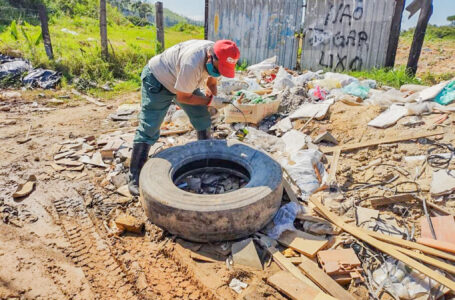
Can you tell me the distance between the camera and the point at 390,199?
312cm

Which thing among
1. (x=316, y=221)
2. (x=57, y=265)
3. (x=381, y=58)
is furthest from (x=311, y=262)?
(x=381, y=58)

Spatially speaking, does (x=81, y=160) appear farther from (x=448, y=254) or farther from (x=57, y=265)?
(x=448, y=254)

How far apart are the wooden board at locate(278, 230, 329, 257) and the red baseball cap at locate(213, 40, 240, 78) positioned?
5.15 ft

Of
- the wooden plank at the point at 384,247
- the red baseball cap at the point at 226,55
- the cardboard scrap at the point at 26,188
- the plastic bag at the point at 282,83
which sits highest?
the red baseball cap at the point at 226,55

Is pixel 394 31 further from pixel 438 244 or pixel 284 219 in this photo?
pixel 284 219

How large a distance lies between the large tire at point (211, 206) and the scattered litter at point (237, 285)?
39 cm

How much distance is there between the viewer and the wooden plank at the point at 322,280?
220 cm

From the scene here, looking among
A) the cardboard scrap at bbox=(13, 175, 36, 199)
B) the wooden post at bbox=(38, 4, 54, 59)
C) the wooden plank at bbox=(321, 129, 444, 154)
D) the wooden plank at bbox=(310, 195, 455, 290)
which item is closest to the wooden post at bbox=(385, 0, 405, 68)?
the wooden plank at bbox=(321, 129, 444, 154)

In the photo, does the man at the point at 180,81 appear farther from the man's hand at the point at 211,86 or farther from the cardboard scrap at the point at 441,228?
the cardboard scrap at the point at 441,228

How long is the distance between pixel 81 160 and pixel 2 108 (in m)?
3.35

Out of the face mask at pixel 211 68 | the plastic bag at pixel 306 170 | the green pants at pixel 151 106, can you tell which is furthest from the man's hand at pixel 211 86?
the plastic bag at pixel 306 170

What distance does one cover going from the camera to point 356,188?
3424 mm

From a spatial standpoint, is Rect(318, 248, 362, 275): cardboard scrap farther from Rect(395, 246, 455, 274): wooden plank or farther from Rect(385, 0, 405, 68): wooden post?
Rect(385, 0, 405, 68): wooden post

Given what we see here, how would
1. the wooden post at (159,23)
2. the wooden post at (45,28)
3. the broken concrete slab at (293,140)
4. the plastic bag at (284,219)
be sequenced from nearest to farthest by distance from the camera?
the plastic bag at (284,219) → the broken concrete slab at (293,140) → the wooden post at (45,28) → the wooden post at (159,23)
